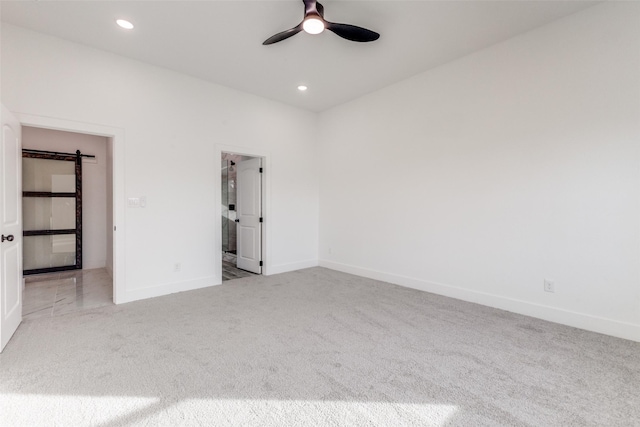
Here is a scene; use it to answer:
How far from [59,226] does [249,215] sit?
3406 mm

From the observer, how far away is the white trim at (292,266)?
203 inches

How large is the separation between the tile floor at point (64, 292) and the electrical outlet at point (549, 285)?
499 centimetres

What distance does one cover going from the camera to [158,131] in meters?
3.88

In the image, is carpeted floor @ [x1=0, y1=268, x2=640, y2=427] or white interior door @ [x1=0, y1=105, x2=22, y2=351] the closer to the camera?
carpeted floor @ [x1=0, y1=268, x2=640, y2=427]

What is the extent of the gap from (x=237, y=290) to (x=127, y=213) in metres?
1.72

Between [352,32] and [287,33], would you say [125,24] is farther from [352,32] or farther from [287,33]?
[352,32]

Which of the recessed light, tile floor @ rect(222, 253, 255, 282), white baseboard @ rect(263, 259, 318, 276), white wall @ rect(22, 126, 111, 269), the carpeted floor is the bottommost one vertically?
tile floor @ rect(222, 253, 255, 282)

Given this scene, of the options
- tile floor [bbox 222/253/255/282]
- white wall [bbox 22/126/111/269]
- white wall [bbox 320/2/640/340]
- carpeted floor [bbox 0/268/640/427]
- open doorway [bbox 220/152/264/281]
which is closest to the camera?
carpeted floor [bbox 0/268/640/427]

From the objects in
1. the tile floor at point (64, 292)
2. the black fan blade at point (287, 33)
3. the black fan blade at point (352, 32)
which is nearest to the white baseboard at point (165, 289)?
the tile floor at point (64, 292)

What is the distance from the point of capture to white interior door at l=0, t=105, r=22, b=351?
8.10 ft

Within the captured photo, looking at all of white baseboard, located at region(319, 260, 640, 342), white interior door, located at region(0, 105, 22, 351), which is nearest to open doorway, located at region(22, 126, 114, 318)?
white interior door, located at region(0, 105, 22, 351)

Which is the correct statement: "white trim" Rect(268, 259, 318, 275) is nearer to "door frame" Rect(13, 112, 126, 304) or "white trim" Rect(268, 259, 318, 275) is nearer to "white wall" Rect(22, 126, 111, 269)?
"door frame" Rect(13, 112, 126, 304)

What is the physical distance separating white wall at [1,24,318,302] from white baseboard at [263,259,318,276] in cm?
2

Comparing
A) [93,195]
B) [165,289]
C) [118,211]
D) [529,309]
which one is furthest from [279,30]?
[93,195]
